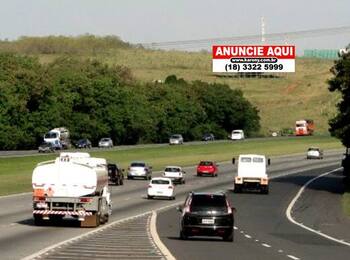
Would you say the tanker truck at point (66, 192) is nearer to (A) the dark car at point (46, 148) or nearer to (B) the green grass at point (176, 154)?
(B) the green grass at point (176, 154)

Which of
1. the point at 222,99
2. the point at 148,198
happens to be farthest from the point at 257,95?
the point at 148,198

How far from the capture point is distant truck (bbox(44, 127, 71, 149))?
10825cm

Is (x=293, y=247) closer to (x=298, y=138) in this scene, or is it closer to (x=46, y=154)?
(x=46, y=154)

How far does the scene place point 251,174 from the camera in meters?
71.1

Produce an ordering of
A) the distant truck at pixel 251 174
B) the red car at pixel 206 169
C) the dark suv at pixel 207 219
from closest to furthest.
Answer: the dark suv at pixel 207 219 → the distant truck at pixel 251 174 → the red car at pixel 206 169

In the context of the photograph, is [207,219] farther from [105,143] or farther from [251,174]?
[105,143]

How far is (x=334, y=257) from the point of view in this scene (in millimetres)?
27656

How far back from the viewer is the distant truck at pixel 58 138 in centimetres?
10825

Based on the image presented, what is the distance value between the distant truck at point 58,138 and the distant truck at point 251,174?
133 ft

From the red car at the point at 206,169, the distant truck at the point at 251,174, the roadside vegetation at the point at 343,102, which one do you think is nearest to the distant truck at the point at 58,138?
the red car at the point at 206,169

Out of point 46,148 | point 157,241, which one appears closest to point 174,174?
point 46,148

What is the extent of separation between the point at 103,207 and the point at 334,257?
14.4 meters

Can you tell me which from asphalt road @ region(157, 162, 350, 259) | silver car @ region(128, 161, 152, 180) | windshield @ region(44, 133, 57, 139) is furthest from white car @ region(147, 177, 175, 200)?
windshield @ region(44, 133, 57, 139)

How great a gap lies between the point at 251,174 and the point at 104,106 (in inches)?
2514
